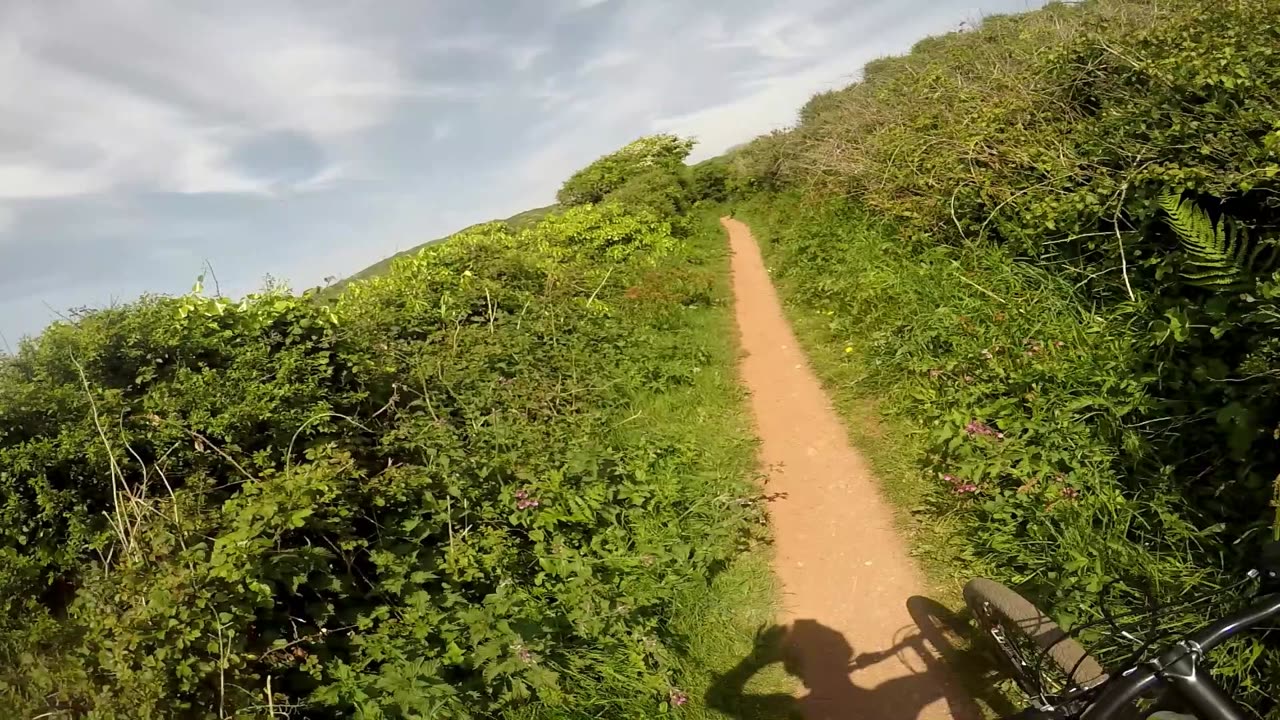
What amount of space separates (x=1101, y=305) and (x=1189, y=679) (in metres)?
4.65

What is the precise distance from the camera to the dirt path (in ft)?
11.2

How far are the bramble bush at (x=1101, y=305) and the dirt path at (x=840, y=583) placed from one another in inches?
21.0

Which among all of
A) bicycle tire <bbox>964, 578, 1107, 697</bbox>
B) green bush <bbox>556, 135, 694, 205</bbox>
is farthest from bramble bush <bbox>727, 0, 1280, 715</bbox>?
green bush <bbox>556, 135, 694, 205</bbox>

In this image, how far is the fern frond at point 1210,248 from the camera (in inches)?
151

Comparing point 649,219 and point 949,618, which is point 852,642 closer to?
point 949,618

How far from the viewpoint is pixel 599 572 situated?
13.4 feet

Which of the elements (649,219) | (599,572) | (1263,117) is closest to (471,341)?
(599,572)

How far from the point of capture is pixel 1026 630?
285 centimetres

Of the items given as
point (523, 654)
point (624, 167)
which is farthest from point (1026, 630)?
point (624, 167)

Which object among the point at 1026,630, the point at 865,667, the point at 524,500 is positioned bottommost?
the point at 865,667

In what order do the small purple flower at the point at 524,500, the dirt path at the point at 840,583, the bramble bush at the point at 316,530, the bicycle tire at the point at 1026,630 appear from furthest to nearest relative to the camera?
the small purple flower at the point at 524,500, the dirt path at the point at 840,583, the bramble bush at the point at 316,530, the bicycle tire at the point at 1026,630

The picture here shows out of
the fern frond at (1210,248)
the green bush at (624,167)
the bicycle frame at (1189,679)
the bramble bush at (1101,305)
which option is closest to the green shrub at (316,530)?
the bramble bush at (1101,305)

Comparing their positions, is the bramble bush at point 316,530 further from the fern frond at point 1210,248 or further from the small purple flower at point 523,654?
the fern frond at point 1210,248

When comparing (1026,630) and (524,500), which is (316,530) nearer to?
(524,500)
